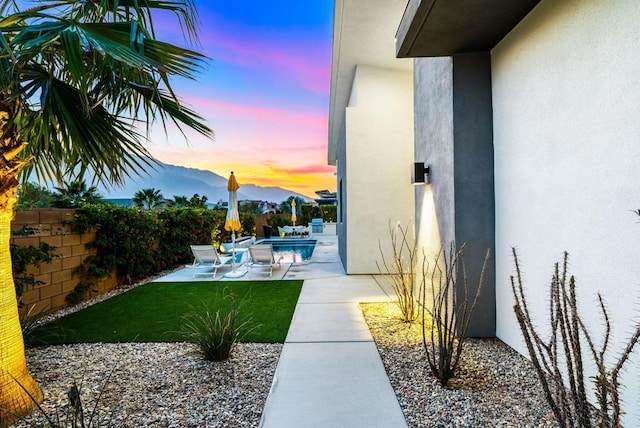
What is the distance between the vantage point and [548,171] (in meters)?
3.15

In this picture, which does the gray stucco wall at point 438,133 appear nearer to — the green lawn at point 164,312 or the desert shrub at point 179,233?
the green lawn at point 164,312

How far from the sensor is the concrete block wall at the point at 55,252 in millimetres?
5148

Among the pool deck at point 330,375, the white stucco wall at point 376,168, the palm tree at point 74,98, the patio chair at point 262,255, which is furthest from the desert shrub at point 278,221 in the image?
the palm tree at point 74,98

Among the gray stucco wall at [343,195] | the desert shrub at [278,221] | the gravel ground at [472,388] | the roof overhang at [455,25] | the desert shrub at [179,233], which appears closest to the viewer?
the gravel ground at [472,388]

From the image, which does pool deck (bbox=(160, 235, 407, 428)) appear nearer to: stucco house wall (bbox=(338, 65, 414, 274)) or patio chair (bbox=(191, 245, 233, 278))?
stucco house wall (bbox=(338, 65, 414, 274))

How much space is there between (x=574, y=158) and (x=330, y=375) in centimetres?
299

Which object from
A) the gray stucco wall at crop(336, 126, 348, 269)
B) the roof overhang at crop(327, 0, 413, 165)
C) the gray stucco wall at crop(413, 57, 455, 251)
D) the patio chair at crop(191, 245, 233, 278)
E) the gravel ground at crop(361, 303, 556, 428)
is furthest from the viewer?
the gray stucco wall at crop(336, 126, 348, 269)

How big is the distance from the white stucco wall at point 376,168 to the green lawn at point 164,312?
2.09m

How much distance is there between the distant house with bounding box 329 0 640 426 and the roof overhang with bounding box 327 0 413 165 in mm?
393

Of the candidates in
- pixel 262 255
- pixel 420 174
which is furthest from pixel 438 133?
pixel 262 255

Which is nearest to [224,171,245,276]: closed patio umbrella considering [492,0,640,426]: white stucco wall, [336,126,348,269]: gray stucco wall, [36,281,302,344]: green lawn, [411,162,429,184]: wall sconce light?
[36,281,302,344]: green lawn

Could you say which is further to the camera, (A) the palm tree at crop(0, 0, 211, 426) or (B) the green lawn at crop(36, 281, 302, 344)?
(B) the green lawn at crop(36, 281, 302, 344)

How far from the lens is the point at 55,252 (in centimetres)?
570

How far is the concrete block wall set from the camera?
16.9ft
